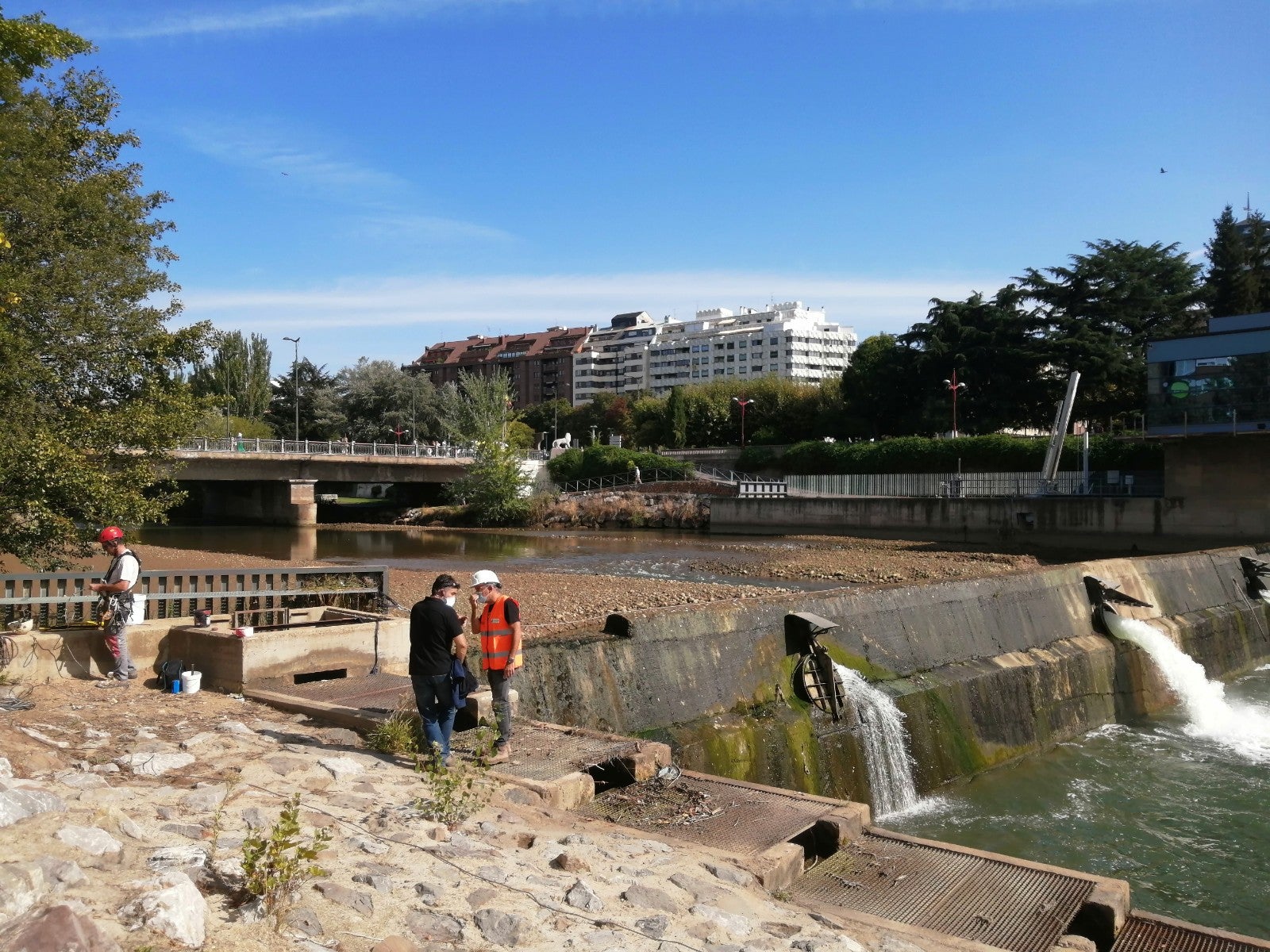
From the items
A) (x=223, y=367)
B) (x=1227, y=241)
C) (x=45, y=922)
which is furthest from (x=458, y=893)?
(x=223, y=367)

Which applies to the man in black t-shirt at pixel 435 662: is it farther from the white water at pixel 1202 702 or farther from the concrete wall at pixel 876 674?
the white water at pixel 1202 702

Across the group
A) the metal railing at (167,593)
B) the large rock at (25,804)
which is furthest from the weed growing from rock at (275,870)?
the metal railing at (167,593)

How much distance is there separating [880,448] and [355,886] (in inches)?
2463

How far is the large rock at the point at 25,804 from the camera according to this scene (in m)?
5.68

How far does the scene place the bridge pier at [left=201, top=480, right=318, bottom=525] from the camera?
68.2 m

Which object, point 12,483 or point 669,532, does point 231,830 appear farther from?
point 669,532

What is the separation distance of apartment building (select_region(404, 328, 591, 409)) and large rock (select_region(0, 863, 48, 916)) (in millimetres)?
168083

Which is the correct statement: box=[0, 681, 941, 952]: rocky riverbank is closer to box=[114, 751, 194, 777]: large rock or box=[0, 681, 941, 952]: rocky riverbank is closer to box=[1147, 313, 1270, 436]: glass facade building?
box=[114, 751, 194, 777]: large rock

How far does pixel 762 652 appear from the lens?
1297cm

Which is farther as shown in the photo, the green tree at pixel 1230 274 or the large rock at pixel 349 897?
the green tree at pixel 1230 274

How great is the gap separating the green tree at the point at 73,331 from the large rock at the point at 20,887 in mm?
9920

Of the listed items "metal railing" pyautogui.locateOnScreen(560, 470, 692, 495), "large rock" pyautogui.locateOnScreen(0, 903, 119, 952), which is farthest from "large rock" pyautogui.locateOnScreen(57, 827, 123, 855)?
"metal railing" pyautogui.locateOnScreen(560, 470, 692, 495)

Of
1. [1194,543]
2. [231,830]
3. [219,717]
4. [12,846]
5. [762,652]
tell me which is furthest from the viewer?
[1194,543]

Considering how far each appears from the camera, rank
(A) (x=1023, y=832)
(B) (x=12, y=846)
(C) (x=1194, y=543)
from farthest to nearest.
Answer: (C) (x=1194, y=543) → (A) (x=1023, y=832) → (B) (x=12, y=846)
